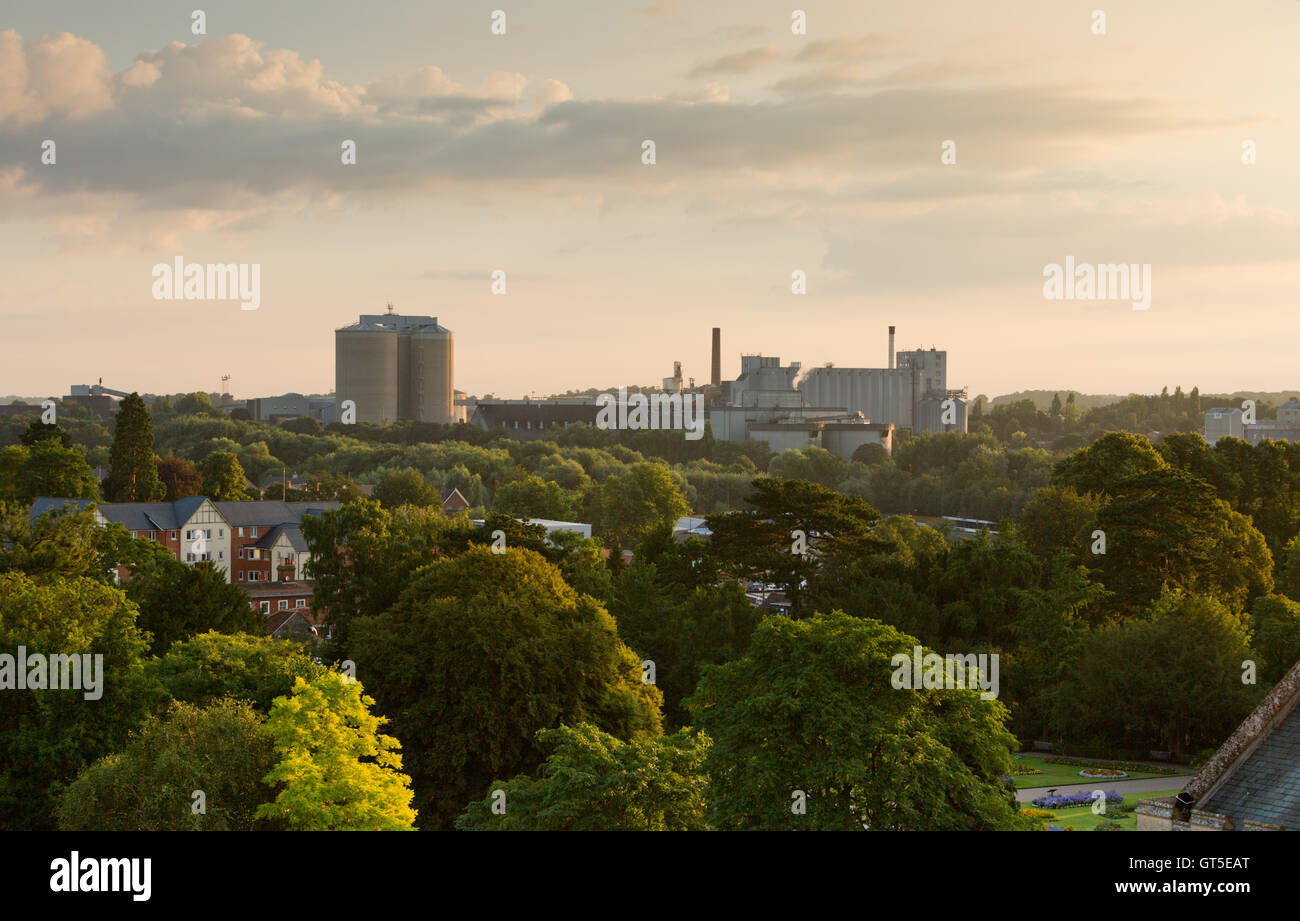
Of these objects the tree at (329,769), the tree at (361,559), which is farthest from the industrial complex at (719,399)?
the tree at (329,769)

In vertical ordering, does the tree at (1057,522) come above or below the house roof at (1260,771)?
above

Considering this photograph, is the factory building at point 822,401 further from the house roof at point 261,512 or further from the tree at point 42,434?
the tree at point 42,434

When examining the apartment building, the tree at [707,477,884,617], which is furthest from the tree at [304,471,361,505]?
the tree at [707,477,884,617]

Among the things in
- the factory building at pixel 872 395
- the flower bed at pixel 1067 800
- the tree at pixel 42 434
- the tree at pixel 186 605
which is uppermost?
the factory building at pixel 872 395

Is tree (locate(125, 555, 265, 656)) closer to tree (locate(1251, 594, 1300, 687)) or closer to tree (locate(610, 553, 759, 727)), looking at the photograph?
tree (locate(610, 553, 759, 727))

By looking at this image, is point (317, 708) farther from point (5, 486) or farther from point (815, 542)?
point (5, 486)

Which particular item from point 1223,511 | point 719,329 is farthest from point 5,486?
point 719,329
